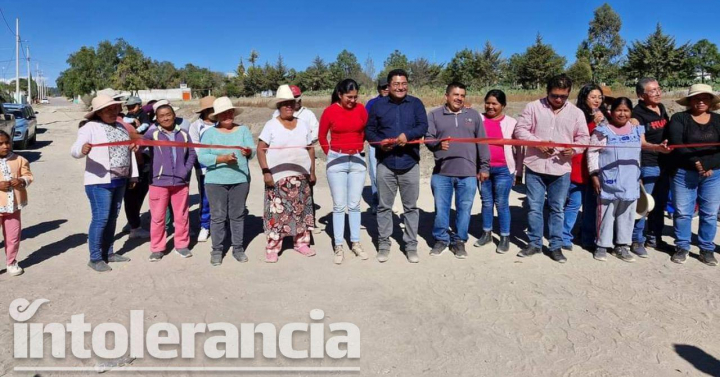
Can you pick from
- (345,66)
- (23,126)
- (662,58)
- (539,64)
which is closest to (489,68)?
(539,64)

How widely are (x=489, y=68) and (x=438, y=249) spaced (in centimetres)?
4725

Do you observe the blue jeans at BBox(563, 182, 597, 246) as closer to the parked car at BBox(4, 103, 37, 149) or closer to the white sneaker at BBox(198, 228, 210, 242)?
the white sneaker at BBox(198, 228, 210, 242)

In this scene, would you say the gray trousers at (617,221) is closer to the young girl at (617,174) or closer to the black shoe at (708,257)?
the young girl at (617,174)

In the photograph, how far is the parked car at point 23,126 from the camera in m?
16.7

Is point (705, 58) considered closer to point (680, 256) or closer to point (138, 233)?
point (680, 256)

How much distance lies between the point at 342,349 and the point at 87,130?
346 cm

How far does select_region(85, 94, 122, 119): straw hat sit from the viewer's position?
478 centimetres

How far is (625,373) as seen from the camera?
3.12 meters

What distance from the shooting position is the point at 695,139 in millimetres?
5168

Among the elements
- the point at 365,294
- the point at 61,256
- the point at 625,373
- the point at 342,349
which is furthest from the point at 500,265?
the point at 61,256

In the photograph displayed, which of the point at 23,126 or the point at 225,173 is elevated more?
the point at 23,126

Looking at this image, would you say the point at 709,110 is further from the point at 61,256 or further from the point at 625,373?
the point at 61,256

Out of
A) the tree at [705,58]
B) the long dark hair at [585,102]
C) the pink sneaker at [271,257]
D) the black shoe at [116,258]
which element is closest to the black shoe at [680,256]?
the long dark hair at [585,102]

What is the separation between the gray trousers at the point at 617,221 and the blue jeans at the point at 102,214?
5.36m
